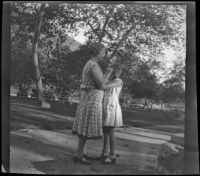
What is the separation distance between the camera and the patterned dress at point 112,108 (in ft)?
15.5

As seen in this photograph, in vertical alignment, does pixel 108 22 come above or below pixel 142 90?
above

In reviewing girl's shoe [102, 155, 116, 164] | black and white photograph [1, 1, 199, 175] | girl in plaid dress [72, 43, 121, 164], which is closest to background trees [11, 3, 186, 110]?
black and white photograph [1, 1, 199, 175]

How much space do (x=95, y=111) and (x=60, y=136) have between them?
602mm

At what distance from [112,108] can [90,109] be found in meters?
0.29

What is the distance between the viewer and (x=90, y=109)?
4.71 meters

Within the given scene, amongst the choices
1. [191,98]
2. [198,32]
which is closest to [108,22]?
[198,32]

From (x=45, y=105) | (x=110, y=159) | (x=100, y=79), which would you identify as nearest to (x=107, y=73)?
(x=100, y=79)

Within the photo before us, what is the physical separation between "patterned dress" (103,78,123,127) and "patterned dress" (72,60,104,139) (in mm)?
68

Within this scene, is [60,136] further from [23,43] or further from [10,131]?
[23,43]

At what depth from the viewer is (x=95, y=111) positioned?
4.71 metres

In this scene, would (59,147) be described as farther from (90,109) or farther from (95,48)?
(95,48)

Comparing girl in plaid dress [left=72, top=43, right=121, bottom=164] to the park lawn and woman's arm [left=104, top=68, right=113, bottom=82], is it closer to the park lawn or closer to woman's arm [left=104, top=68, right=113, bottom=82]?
woman's arm [left=104, top=68, right=113, bottom=82]

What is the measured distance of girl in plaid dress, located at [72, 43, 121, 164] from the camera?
15.4 ft

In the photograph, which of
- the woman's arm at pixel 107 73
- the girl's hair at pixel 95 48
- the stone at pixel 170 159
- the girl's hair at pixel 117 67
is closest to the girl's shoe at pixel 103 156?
the stone at pixel 170 159
